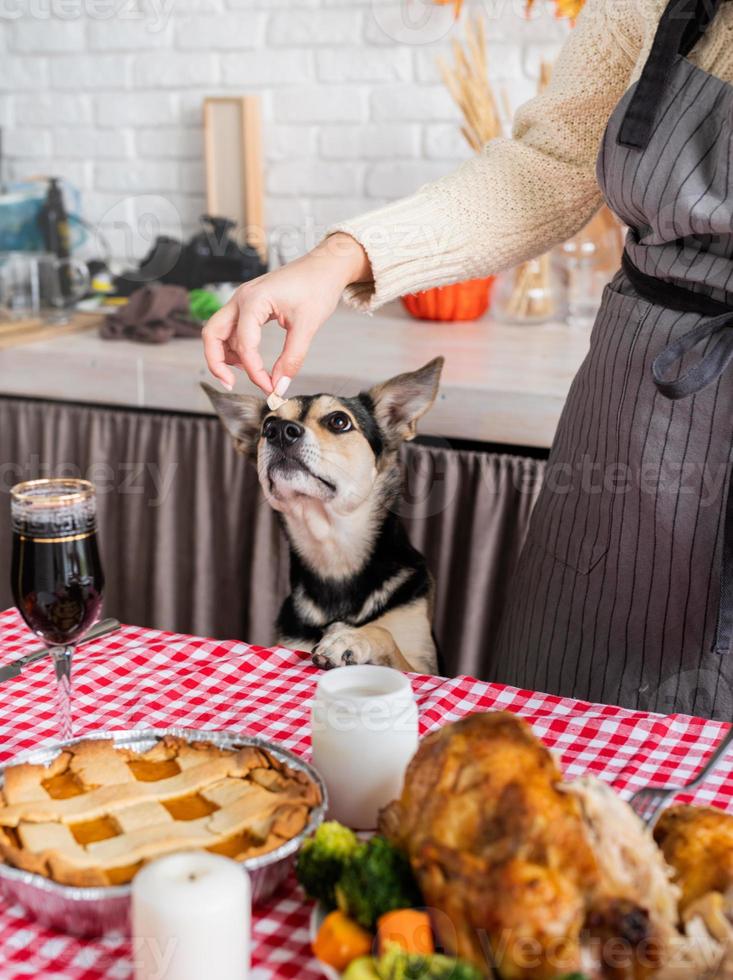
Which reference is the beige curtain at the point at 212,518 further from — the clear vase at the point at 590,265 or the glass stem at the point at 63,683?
the glass stem at the point at 63,683

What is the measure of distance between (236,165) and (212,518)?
117 centimetres

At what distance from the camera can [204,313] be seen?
2422mm

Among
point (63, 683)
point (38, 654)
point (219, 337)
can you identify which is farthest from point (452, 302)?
point (63, 683)

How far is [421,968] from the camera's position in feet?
1.86

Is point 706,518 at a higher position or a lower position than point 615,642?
higher

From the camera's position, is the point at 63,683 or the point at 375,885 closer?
the point at 375,885

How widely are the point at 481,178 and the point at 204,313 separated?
1207mm

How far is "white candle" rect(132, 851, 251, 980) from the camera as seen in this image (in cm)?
59

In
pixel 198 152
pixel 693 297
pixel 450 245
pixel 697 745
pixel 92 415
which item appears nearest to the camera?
pixel 697 745

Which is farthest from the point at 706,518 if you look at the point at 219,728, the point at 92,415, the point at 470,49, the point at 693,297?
the point at 470,49

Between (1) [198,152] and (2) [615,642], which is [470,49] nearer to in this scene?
(1) [198,152]

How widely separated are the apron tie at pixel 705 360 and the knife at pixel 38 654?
2.18 feet

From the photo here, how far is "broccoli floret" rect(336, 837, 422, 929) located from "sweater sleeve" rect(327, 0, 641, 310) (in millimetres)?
757

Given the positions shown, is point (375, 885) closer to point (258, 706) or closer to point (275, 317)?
point (258, 706)
